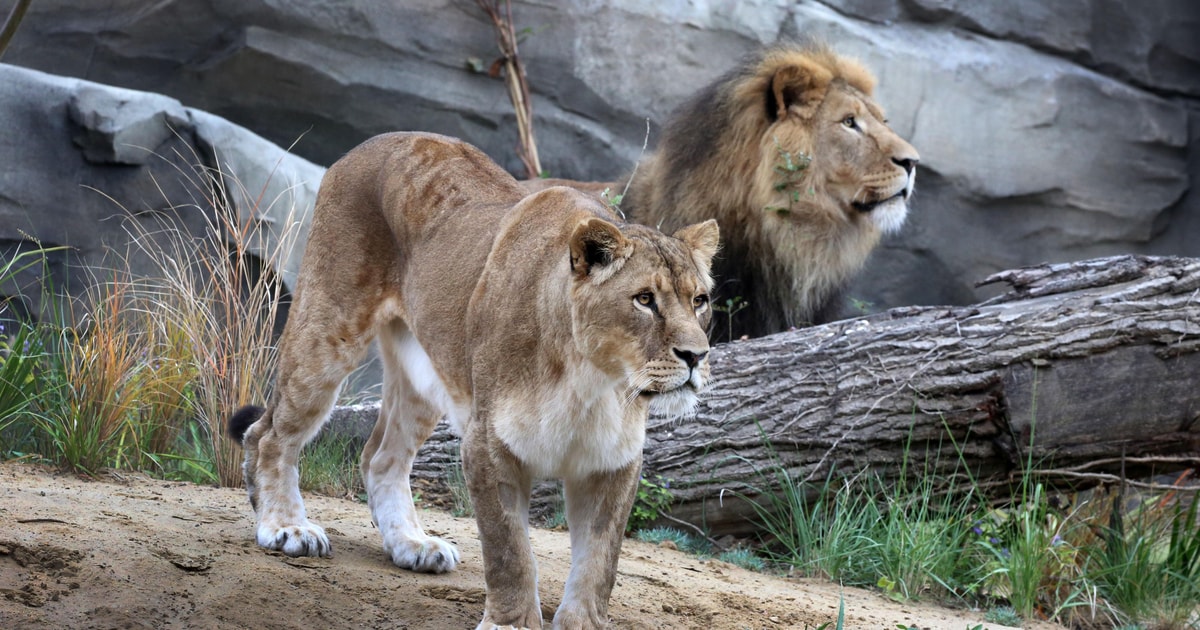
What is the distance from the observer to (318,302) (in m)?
4.51

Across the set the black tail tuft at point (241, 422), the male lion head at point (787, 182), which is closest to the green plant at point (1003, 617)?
the male lion head at point (787, 182)

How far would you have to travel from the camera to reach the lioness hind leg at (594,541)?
3525 millimetres

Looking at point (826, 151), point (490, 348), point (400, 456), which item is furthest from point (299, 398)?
point (826, 151)

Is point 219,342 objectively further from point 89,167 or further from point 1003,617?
point 1003,617

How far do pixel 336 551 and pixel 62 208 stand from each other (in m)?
4.82

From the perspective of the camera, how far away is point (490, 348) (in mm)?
3668

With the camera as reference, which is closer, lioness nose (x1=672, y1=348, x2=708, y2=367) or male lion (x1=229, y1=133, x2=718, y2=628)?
lioness nose (x1=672, y1=348, x2=708, y2=367)

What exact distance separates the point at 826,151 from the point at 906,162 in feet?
1.40

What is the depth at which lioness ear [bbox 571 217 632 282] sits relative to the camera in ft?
11.0

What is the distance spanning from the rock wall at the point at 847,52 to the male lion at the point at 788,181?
324 cm

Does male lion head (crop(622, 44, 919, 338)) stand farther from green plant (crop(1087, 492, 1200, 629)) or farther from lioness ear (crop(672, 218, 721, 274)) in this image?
lioness ear (crop(672, 218, 721, 274))

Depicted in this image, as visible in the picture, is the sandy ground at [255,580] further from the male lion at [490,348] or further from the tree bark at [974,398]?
the tree bark at [974,398]

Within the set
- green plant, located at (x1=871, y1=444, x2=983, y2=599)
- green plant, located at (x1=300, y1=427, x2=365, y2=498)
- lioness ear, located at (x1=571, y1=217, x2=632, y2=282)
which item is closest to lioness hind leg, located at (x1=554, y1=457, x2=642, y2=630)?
lioness ear, located at (x1=571, y1=217, x2=632, y2=282)

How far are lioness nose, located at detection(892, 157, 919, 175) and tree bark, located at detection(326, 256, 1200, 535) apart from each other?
0.97 metres
